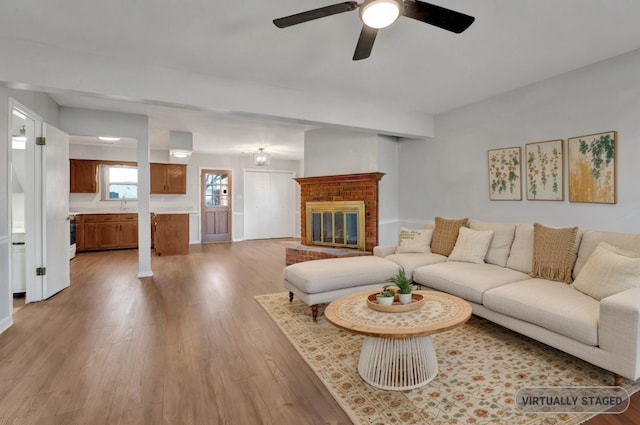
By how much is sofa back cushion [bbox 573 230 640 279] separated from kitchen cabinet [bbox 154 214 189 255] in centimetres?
645

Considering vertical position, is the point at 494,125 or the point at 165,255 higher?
the point at 494,125

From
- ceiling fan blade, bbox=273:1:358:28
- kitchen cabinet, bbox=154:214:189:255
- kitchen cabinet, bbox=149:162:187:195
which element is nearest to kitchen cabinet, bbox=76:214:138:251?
kitchen cabinet, bbox=149:162:187:195

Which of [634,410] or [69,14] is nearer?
[634,410]

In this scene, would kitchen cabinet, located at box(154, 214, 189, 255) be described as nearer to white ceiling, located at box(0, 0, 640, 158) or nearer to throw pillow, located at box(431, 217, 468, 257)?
white ceiling, located at box(0, 0, 640, 158)

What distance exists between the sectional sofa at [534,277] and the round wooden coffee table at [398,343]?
627mm

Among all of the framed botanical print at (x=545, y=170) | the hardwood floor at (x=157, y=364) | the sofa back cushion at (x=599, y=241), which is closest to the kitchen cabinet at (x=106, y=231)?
the hardwood floor at (x=157, y=364)

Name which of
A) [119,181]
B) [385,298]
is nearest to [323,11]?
[385,298]

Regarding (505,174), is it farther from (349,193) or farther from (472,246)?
(349,193)

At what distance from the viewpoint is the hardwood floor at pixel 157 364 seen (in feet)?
5.77

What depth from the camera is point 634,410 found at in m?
1.75

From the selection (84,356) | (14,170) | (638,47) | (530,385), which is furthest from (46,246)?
(638,47)

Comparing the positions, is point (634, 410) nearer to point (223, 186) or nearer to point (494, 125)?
point (494, 125)

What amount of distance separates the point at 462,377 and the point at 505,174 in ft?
8.76

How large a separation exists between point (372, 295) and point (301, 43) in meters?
2.08
